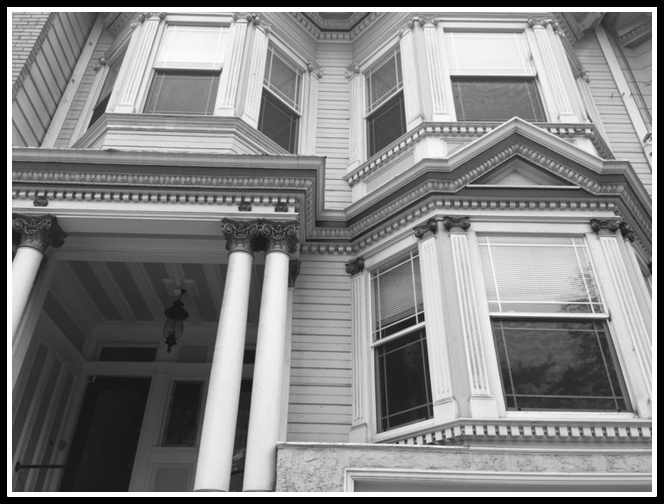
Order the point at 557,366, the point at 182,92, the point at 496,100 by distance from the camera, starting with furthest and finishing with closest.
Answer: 1. the point at 182,92
2. the point at 496,100
3. the point at 557,366

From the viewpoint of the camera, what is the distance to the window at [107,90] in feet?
34.0

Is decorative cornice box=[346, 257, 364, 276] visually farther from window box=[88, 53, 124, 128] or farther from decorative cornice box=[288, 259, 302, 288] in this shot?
window box=[88, 53, 124, 128]

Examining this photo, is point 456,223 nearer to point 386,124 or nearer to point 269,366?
point 269,366

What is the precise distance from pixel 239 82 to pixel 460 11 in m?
4.19

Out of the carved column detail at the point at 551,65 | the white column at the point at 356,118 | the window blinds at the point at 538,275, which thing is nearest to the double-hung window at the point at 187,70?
the white column at the point at 356,118

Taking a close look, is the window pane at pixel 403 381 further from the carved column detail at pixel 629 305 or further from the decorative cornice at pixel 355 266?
the carved column detail at pixel 629 305

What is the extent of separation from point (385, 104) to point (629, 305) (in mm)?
5341

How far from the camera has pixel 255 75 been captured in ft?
31.6

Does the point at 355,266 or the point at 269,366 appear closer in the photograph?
the point at 269,366

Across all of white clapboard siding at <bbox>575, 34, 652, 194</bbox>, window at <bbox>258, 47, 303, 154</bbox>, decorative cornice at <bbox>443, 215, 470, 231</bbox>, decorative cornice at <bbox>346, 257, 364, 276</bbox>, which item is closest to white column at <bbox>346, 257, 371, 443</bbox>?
decorative cornice at <bbox>346, 257, 364, 276</bbox>

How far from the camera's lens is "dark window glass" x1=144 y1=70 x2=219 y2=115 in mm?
9016

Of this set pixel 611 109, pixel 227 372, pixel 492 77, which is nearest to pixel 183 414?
pixel 227 372

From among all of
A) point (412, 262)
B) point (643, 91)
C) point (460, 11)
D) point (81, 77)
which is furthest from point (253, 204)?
point (643, 91)

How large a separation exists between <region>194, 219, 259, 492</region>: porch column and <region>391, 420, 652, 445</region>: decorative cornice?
7.47 feet
